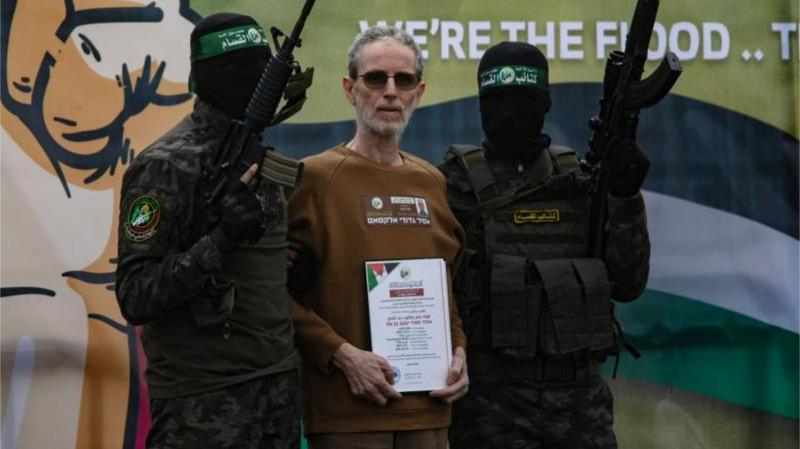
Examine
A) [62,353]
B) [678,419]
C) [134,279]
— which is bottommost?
[678,419]

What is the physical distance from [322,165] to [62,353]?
56.8 inches

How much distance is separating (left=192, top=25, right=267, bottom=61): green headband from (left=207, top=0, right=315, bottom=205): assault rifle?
0.31ft

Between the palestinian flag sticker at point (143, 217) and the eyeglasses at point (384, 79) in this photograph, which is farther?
the eyeglasses at point (384, 79)

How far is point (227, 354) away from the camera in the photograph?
2.95 metres

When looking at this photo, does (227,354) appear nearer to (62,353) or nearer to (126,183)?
(126,183)

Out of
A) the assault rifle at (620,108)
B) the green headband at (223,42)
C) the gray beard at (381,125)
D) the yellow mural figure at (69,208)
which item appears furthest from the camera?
the yellow mural figure at (69,208)

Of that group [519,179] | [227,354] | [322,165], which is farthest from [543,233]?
[227,354]

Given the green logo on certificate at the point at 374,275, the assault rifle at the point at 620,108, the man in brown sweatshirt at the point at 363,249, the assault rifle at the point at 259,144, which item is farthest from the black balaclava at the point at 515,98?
the assault rifle at the point at 259,144

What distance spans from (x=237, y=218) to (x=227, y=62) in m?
0.45

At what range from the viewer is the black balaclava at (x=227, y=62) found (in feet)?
9.94

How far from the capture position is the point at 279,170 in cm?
294

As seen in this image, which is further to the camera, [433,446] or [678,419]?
[678,419]

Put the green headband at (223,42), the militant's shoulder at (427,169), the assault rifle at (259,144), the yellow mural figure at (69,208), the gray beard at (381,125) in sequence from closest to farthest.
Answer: the assault rifle at (259,144) < the green headband at (223,42) < the gray beard at (381,125) < the militant's shoulder at (427,169) < the yellow mural figure at (69,208)

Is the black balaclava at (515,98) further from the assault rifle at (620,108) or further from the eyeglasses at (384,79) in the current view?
the eyeglasses at (384,79)
